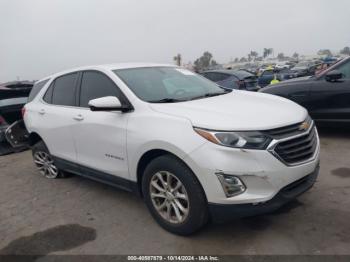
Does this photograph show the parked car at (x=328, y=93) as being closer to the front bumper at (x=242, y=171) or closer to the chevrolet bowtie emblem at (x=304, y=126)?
the chevrolet bowtie emblem at (x=304, y=126)

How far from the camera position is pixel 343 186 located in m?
4.16

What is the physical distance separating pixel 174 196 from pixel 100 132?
3.95 feet

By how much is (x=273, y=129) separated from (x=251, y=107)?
1.59 ft

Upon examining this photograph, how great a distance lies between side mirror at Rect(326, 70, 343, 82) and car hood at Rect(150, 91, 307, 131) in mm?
2704

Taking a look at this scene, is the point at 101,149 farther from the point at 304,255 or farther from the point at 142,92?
the point at 304,255

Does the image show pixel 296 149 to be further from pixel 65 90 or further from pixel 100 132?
pixel 65 90

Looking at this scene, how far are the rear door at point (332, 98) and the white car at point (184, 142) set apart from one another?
8.79 feet

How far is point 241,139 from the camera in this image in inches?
111

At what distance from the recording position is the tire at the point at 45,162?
5.22m

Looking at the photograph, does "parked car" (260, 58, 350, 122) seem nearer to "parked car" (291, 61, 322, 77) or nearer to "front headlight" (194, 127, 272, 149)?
"front headlight" (194, 127, 272, 149)

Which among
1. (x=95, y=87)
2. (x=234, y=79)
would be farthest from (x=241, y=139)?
(x=234, y=79)

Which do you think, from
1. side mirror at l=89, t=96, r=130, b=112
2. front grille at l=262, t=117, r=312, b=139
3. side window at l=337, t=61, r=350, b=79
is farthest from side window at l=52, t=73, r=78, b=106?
side window at l=337, t=61, r=350, b=79

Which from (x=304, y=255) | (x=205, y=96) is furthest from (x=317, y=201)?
(x=205, y=96)

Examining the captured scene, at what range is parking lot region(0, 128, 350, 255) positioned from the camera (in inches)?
122
